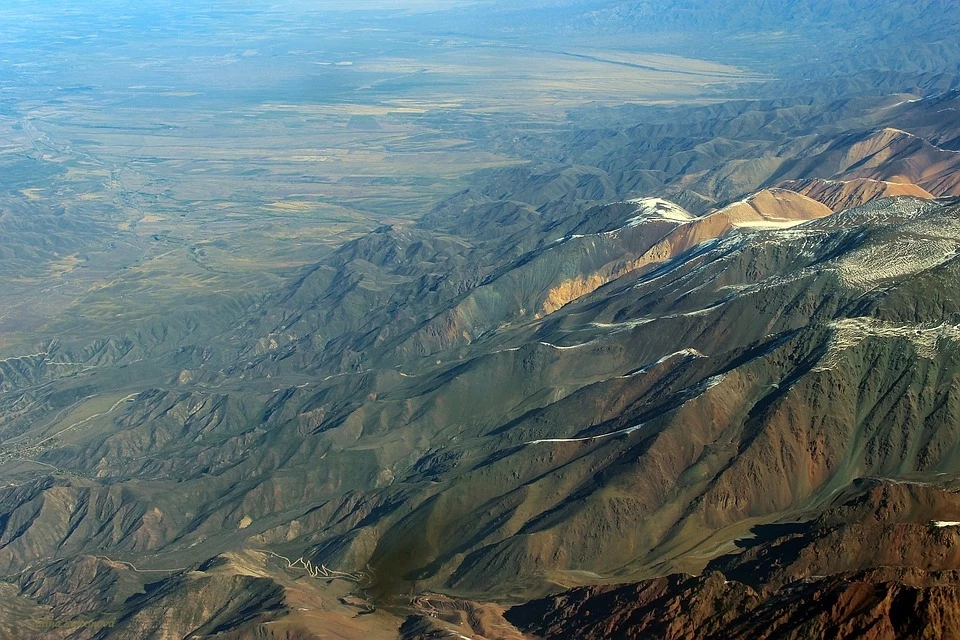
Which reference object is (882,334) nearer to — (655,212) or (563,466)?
(563,466)

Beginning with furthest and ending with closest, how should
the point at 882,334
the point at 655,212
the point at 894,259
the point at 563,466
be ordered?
1. the point at 655,212
2. the point at 894,259
3. the point at 563,466
4. the point at 882,334

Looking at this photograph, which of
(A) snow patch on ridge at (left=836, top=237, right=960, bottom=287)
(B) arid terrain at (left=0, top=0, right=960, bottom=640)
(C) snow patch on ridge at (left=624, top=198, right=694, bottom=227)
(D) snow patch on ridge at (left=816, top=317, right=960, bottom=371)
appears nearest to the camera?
(B) arid terrain at (left=0, top=0, right=960, bottom=640)

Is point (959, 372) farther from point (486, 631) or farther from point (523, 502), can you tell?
point (486, 631)

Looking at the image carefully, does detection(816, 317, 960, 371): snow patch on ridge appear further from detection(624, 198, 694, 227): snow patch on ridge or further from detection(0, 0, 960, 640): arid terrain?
detection(624, 198, 694, 227): snow patch on ridge

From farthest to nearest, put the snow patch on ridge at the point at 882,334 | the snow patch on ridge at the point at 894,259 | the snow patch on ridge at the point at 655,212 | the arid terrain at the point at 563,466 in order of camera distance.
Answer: the snow patch on ridge at the point at 655,212
the snow patch on ridge at the point at 894,259
the snow patch on ridge at the point at 882,334
the arid terrain at the point at 563,466

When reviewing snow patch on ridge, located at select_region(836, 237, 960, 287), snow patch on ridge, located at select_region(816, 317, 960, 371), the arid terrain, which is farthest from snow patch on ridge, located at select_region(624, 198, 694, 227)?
snow patch on ridge, located at select_region(816, 317, 960, 371)

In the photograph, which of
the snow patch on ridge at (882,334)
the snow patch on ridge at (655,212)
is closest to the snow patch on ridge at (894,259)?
the snow patch on ridge at (882,334)

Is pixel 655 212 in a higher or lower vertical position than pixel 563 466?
higher

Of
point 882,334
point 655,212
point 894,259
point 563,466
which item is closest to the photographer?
point 882,334

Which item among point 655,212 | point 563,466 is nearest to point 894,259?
point 563,466

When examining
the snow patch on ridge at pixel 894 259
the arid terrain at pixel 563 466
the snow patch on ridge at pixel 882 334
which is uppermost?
the snow patch on ridge at pixel 894 259

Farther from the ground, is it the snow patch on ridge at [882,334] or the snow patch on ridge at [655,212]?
the snow patch on ridge at [882,334]

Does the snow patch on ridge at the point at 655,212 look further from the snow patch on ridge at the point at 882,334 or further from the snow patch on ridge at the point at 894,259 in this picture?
the snow patch on ridge at the point at 882,334
